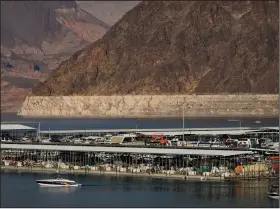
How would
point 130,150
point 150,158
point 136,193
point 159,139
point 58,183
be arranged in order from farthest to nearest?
point 159,139, point 130,150, point 150,158, point 58,183, point 136,193

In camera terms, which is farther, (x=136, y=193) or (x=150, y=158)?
(x=150, y=158)

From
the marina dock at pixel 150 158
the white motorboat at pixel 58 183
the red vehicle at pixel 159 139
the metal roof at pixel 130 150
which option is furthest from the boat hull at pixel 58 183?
the red vehicle at pixel 159 139

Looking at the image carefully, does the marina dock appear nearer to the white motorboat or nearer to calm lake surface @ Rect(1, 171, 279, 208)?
calm lake surface @ Rect(1, 171, 279, 208)

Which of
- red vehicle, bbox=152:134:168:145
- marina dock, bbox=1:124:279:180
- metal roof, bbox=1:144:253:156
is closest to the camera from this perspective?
marina dock, bbox=1:124:279:180

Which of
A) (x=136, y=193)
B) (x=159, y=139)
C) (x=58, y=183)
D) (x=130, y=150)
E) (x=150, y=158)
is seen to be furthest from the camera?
(x=159, y=139)

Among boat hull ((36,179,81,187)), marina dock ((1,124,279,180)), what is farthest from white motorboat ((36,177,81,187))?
marina dock ((1,124,279,180))

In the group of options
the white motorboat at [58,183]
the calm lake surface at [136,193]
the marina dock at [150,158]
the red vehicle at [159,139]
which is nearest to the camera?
the calm lake surface at [136,193]

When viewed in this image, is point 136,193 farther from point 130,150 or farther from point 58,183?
point 130,150

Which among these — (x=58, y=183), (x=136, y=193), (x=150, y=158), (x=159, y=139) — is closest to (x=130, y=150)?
(x=150, y=158)

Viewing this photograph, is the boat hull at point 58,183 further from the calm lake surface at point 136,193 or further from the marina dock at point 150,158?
the marina dock at point 150,158
